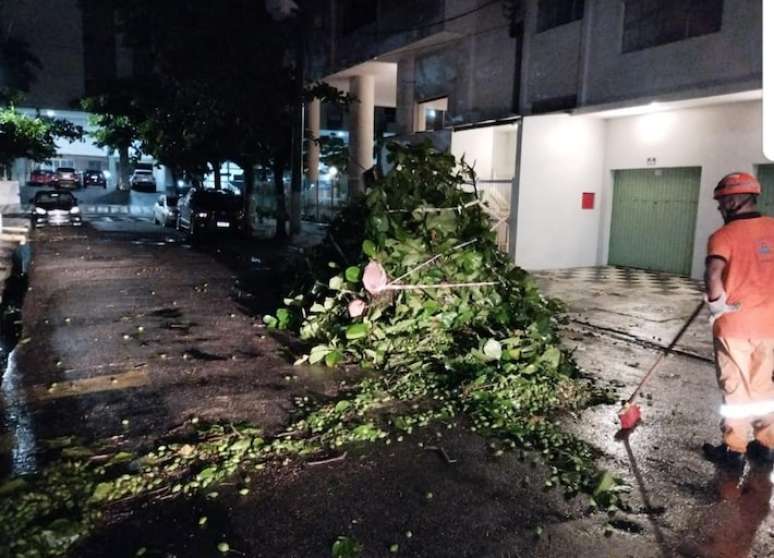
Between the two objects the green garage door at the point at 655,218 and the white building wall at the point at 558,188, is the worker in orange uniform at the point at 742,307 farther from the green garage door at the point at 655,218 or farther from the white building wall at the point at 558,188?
the green garage door at the point at 655,218

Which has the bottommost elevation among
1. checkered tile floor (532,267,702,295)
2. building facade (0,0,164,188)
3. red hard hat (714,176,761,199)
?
checkered tile floor (532,267,702,295)

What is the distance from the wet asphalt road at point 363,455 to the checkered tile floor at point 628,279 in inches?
78.3

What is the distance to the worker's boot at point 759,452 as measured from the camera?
4.04 meters

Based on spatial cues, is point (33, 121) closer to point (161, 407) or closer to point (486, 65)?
point (486, 65)

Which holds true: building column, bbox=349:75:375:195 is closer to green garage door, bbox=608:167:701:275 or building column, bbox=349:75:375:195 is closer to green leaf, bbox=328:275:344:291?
green garage door, bbox=608:167:701:275

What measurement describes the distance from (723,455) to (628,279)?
8717 millimetres

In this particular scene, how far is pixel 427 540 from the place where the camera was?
125 inches

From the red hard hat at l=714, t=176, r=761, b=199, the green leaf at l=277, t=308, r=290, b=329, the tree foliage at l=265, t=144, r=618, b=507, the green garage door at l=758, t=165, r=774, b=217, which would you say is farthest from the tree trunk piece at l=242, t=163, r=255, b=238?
the red hard hat at l=714, t=176, r=761, b=199

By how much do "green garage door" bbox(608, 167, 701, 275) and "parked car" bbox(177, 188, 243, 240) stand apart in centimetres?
1220

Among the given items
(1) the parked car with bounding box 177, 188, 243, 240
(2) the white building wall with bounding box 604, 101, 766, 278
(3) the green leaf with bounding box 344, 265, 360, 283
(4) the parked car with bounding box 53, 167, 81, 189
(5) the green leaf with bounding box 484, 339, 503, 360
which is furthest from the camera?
(4) the parked car with bounding box 53, 167, 81, 189

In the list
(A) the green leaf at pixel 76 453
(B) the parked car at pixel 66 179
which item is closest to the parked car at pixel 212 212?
(A) the green leaf at pixel 76 453

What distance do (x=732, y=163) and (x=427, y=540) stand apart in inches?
435

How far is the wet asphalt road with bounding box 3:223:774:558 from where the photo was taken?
10.4 feet

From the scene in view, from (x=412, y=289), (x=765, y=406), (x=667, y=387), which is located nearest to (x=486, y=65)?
(x=412, y=289)
